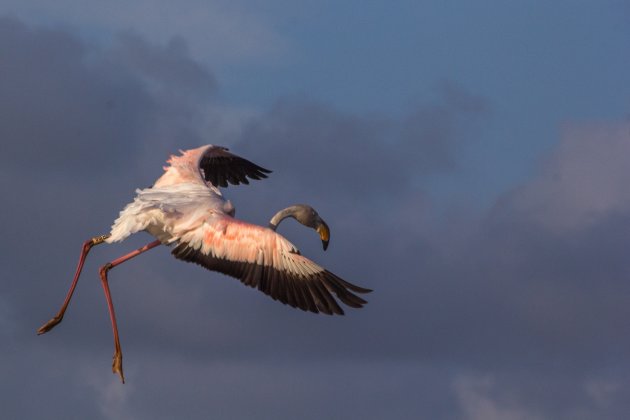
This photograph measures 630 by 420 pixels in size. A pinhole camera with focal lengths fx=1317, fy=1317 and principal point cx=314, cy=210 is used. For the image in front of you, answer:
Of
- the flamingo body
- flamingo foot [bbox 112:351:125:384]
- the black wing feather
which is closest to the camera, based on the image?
the black wing feather

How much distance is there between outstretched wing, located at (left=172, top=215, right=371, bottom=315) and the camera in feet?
73.0

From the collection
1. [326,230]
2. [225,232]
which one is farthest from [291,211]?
[225,232]

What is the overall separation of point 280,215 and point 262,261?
2.22m

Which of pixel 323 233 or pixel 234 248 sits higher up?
pixel 323 233

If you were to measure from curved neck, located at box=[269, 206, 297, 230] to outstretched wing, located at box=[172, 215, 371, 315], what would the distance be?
157cm

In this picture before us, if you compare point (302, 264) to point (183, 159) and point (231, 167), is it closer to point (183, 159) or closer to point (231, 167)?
point (183, 159)

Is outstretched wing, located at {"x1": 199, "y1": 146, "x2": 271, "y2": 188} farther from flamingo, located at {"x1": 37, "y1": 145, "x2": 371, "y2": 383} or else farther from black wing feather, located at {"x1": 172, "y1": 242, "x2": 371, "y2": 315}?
black wing feather, located at {"x1": 172, "y1": 242, "x2": 371, "y2": 315}

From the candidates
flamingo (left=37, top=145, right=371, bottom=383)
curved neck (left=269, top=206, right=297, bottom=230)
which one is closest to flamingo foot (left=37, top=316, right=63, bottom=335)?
flamingo (left=37, top=145, right=371, bottom=383)

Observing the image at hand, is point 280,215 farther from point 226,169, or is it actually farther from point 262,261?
point 226,169

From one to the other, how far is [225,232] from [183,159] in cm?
409

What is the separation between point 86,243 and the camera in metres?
24.9

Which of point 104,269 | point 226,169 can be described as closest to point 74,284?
point 104,269

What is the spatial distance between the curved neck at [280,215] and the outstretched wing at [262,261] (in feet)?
5.14

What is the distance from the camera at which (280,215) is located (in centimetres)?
2459
